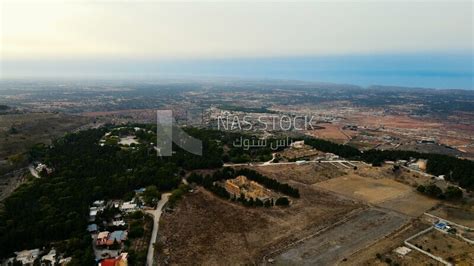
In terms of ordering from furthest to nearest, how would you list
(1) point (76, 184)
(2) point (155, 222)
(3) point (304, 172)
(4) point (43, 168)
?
(3) point (304, 172) < (4) point (43, 168) < (1) point (76, 184) < (2) point (155, 222)

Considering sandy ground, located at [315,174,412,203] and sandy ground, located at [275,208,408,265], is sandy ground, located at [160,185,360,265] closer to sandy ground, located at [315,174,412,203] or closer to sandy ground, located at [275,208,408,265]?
sandy ground, located at [275,208,408,265]

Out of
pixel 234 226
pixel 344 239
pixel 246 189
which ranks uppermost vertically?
pixel 246 189

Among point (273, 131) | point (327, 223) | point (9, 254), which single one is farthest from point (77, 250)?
point (273, 131)

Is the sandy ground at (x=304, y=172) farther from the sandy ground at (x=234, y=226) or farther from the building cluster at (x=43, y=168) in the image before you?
the building cluster at (x=43, y=168)

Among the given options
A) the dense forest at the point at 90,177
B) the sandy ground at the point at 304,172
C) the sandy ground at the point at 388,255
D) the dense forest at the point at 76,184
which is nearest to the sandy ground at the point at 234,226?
the dense forest at the point at 90,177

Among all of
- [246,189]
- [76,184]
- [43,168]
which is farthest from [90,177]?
[246,189]

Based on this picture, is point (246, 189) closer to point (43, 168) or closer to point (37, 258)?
point (37, 258)

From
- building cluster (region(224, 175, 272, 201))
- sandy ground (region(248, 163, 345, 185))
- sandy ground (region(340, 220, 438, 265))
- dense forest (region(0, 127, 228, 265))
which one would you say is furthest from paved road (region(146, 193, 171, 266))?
sandy ground (region(248, 163, 345, 185))

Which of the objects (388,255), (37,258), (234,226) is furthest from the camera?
(234,226)
